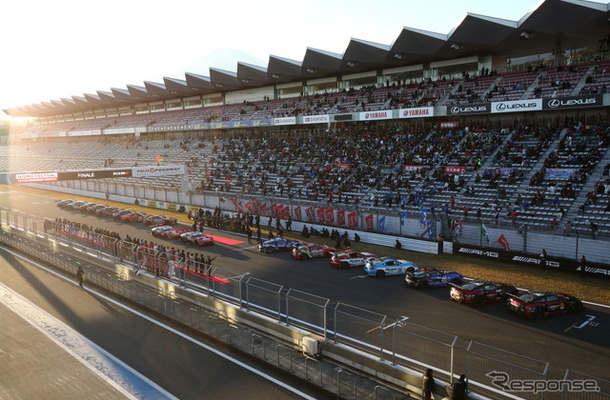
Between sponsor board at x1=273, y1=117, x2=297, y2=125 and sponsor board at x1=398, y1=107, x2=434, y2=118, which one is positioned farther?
sponsor board at x1=273, y1=117, x2=297, y2=125

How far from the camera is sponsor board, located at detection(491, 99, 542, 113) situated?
37625 mm

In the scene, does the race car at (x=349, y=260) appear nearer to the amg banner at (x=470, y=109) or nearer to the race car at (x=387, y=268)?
the race car at (x=387, y=268)

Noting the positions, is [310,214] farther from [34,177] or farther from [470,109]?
[34,177]

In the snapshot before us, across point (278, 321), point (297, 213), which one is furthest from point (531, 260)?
point (297, 213)

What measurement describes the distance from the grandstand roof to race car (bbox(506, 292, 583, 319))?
2538 cm

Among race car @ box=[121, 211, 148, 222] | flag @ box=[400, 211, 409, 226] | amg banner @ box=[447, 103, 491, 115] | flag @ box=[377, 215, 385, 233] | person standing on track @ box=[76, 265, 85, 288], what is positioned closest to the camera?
person standing on track @ box=[76, 265, 85, 288]

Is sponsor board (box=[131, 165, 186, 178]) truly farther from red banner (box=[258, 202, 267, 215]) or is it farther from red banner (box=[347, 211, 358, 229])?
red banner (box=[347, 211, 358, 229])

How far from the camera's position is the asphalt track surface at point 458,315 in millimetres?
15000

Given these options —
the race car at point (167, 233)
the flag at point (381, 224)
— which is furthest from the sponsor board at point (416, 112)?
the race car at point (167, 233)

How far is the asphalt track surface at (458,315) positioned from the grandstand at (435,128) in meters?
9.03

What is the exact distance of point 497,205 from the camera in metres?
32.0

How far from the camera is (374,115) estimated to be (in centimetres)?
4906

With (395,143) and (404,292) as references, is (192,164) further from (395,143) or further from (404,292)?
(404,292)

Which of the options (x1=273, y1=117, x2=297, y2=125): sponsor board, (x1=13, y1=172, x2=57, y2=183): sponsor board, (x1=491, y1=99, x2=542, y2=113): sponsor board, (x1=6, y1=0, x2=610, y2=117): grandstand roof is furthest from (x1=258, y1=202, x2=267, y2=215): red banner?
(x1=491, y1=99, x2=542, y2=113): sponsor board
